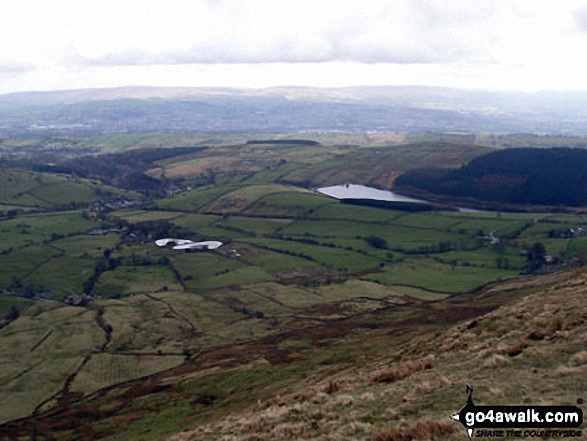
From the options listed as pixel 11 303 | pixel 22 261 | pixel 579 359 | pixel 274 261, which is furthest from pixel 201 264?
pixel 579 359

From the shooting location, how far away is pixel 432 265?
162 metres

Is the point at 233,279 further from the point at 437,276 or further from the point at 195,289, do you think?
the point at 437,276

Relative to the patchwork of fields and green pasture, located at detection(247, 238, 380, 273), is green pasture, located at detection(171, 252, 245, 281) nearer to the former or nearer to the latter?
the patchwork of fields

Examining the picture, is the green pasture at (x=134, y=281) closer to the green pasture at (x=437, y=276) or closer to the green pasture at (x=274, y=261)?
the green pasture at (x=274, y=261)

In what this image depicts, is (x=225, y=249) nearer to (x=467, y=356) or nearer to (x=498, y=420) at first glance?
(x=467, y=356)

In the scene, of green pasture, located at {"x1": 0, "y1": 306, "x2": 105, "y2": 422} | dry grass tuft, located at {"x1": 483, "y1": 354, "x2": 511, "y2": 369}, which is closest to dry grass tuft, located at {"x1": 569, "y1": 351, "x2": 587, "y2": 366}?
dry grass tuft, located at {"x1": 483, "y1": 354, "x2": 511, "y2": 369}

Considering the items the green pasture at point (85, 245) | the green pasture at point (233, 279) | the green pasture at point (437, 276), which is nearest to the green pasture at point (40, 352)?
the green pasture at point (233, 279)

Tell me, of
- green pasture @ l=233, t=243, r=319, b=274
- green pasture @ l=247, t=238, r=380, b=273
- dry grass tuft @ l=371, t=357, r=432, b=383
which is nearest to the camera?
dry grass tuft @ l=371, t=357, r=432, b=383

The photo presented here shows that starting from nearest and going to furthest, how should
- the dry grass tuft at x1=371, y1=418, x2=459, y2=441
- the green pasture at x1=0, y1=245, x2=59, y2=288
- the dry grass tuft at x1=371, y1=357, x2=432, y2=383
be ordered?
the dry grass tuft at x1=371, y1=418, x2=459, y2=441 < the dry grass tuft at x1=371, y1=357, x2=432, y2=383 < the green pasture at x1=0, y1=245, x2=59, y2=288
